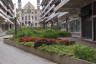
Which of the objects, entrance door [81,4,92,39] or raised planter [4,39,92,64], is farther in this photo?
entrance door [81,4,92,39]

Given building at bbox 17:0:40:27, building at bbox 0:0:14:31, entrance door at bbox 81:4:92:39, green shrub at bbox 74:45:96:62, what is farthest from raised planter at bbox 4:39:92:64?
building at bbox 17:0:40:27

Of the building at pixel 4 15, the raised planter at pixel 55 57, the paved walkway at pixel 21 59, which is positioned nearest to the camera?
the raised planter at pixel 55 57

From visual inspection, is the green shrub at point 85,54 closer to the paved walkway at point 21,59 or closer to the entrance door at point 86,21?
the paved walkway at point 21,59

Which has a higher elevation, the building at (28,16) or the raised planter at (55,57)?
the building at (28,16)

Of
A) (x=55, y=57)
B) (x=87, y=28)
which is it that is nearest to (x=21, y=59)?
(x=55, y=57)

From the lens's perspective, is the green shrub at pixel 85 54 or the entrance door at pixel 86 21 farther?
the entrance door at pixel 86 21

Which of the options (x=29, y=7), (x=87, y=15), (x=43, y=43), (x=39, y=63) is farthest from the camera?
(x=29, y=7)

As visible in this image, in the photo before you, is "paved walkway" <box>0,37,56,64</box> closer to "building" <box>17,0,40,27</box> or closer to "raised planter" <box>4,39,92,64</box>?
"raised planter" <box>4,39,92,64</box>

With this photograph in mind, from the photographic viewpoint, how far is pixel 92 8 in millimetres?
27484

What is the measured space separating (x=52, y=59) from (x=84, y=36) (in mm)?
18309

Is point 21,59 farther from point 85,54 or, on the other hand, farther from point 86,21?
point 86,21

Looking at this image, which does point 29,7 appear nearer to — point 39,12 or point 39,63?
point 39,12

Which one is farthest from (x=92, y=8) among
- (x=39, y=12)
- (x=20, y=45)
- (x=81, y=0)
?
(x=39, y=12)

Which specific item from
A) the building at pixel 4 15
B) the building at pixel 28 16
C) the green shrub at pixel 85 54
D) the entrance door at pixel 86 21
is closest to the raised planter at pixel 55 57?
the green shrub at pixel 85 54
